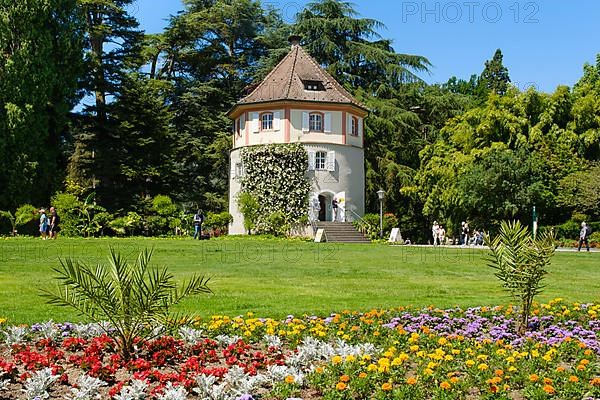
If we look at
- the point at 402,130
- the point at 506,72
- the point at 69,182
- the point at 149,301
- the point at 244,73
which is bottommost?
the point at 149,301

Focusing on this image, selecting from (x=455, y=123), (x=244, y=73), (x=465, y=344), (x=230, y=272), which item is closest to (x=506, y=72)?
(x=455, y=123)

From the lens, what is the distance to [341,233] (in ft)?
114

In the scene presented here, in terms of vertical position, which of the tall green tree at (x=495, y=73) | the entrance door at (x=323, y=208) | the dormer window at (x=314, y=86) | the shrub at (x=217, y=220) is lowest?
the shrub at (x=217, y=220)

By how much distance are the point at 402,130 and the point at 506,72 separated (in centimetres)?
3095

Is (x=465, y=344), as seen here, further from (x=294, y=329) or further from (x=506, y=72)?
(x=506, y=72)

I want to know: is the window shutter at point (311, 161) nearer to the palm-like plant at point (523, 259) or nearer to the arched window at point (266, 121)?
the arched window at point (266, 121)

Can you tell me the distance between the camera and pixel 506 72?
68812mm

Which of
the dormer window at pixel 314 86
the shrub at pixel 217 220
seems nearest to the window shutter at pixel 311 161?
the dormer window at pixel 314 86

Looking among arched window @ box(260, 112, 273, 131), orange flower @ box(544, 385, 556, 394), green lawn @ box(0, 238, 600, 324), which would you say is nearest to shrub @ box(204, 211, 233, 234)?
arched window @ box(260, 112, 273, 131)

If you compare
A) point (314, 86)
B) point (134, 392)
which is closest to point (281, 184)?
point (314, 86)

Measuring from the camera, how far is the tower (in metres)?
37.8

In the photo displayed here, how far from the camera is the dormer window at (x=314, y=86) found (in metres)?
38.7

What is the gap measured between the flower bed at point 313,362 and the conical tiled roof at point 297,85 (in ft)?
99.7

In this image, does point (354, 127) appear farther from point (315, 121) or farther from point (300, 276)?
point (300, 276)
